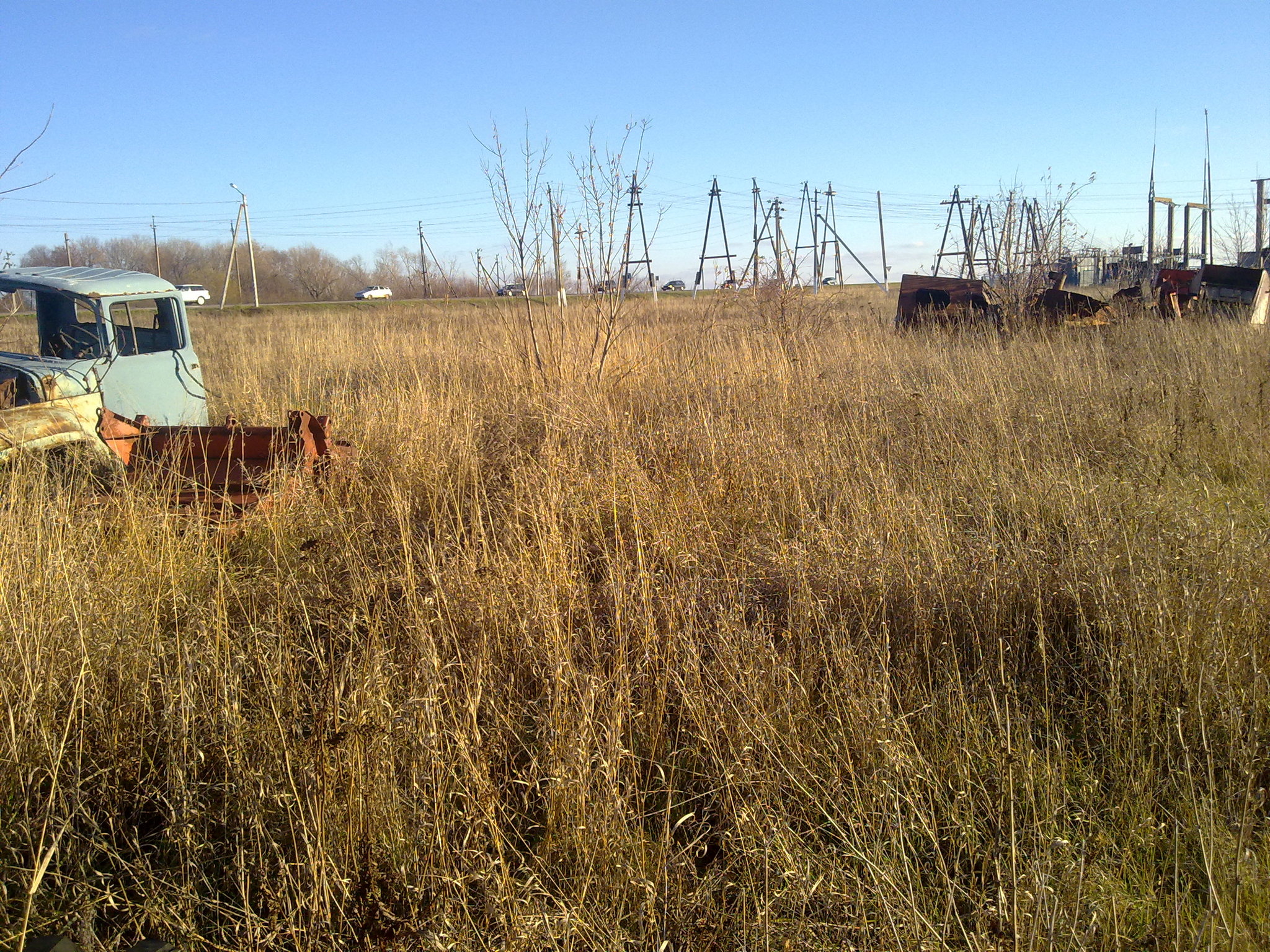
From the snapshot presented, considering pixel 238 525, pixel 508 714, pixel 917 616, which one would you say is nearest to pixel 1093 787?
pixel 917 616

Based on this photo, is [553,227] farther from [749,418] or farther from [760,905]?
[760,905]

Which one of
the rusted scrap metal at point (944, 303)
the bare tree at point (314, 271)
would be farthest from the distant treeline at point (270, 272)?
the rusted scrap metal at point (944, 303)

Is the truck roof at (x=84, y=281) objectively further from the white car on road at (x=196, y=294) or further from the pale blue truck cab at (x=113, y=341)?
the white car on road at (x=196, y=294)

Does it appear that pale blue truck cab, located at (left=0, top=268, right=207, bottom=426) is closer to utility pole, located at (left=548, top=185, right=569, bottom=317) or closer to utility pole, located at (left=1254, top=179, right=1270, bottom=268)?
utility pole, located at (left=548, top=185, right=569, bottom=317)

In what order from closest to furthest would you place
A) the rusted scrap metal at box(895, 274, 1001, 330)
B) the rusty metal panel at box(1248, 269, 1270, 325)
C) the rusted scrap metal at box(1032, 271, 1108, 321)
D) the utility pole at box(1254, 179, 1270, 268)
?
1. the rusty metal panel at box(1248, 269, 1270, 325)
2. the rusted scrap metal at box(1032, 271, 1108, 321)
3. the rusted scrap metal at box(895, 274, 1001, 330)
4. the utility pole at box(1254, 179, 1270, 268)

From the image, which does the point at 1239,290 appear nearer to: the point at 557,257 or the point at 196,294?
the point at 557,257

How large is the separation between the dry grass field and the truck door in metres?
2.04

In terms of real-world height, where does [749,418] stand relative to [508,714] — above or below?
above

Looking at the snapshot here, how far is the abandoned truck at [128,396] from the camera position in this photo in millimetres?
4633

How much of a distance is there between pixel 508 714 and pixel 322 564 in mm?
1713

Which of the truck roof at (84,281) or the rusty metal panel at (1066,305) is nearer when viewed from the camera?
the truck roof at (84,281)

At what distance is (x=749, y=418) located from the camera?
19.1 ft

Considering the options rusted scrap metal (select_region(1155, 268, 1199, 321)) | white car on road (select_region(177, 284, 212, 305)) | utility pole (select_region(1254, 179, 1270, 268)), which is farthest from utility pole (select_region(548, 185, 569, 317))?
white car on road (select_region(177, 284, 212, 305))

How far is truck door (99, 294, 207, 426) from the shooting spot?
19.6ft
